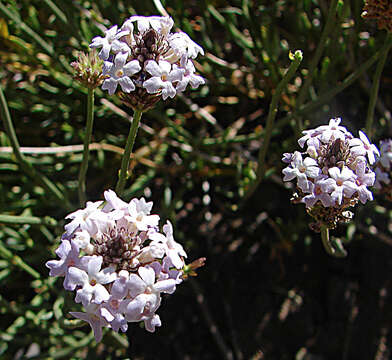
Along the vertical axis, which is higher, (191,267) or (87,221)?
(87,221)

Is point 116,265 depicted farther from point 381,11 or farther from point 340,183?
point 381,11

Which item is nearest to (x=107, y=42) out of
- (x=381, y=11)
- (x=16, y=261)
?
(x=381, y=11)

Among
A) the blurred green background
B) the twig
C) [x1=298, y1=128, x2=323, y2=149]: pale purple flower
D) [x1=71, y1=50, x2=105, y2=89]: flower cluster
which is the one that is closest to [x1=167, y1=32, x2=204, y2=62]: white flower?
[x1=71, y1=50, x2=105, y2=89]: flower cluster

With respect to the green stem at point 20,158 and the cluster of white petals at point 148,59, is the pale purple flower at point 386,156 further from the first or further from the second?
the green stem at point 20,158

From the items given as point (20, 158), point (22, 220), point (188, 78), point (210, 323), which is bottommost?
point (210, 323)

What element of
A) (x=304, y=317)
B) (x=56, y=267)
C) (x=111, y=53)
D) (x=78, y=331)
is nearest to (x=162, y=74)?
(x=111, y=53)

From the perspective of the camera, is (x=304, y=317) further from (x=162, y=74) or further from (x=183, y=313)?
(x=162, y=74)

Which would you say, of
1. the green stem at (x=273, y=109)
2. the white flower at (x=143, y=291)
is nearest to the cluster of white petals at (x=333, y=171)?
the green stem at (x=273, y=109)
